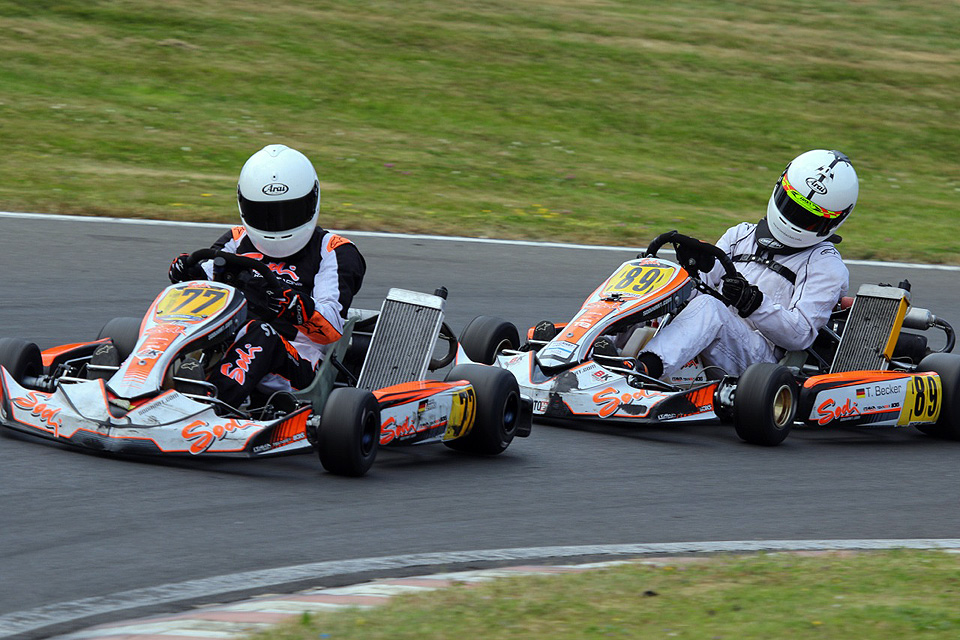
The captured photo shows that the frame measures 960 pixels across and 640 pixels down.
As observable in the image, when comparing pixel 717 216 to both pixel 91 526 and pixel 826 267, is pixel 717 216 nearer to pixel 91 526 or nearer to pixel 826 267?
pixel 826 267

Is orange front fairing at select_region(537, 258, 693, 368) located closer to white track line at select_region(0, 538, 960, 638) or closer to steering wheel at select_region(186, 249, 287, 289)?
steering wheel at select_region(186, 249, 287, 289)

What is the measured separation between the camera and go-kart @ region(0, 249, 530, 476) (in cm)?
516

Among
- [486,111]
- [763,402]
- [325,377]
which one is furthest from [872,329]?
[486,111]

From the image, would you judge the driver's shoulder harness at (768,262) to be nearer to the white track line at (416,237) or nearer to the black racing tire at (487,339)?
the black racing tire at (487,339)

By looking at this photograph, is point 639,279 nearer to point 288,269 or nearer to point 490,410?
point 490,410

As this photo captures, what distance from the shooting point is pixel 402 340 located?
6.18 metres

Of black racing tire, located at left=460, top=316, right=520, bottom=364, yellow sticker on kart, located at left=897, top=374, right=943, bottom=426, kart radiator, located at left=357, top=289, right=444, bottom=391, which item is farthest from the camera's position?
black racing tire, located at left=460, top=316, right=520, bottom=364

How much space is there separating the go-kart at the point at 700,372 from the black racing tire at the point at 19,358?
1891mm

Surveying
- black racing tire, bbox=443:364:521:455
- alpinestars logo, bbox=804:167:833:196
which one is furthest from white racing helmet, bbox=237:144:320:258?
alpinestars logo, bbox=804:167:833:196

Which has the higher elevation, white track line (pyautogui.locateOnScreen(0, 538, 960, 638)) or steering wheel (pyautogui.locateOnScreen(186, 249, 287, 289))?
steering wheel (pyautogui.locateOnScreen(186, 249, 287, 289))

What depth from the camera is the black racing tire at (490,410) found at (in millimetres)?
A: 5859

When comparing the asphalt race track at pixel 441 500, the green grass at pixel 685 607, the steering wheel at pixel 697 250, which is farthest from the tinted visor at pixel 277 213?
the green grass at pixel 685 607

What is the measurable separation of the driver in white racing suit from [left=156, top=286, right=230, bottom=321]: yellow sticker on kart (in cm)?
206

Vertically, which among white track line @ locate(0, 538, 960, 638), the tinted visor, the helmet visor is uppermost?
the helmet visor
